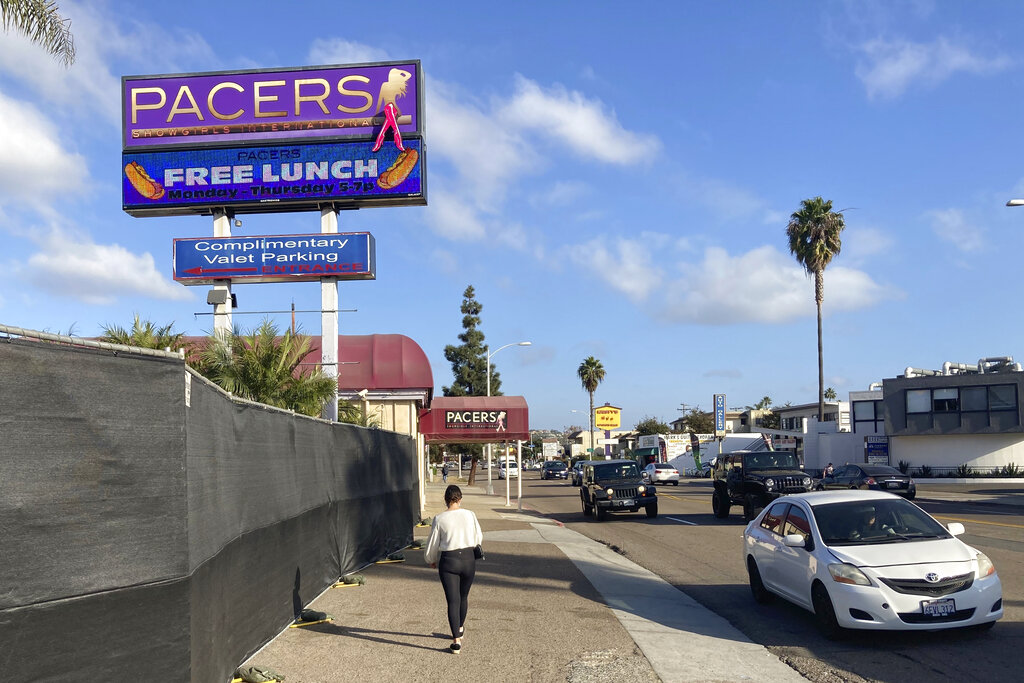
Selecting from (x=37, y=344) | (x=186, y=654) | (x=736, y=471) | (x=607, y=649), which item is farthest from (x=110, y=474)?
(x=736, y=471)

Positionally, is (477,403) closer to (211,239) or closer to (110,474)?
(211,239)

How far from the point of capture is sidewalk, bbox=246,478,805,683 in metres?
7.98

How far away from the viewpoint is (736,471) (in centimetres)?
2577

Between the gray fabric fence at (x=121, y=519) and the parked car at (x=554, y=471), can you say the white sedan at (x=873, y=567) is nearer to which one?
the gray fabric fence at (x=121, y=519)

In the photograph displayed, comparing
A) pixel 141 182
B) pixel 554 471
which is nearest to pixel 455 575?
pixel 141 182

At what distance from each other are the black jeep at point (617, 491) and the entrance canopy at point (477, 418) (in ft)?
22.5

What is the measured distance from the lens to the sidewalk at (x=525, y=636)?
798 centimetres

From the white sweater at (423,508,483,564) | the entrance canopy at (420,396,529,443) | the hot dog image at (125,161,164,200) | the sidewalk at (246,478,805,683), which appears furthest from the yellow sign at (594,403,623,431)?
the white sweater at (423,508,483,564)

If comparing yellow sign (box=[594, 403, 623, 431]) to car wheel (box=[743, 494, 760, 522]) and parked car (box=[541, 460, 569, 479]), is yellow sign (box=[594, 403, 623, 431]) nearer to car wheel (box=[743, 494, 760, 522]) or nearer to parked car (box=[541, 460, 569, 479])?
parked car (box=[541, 460, 569, 479])

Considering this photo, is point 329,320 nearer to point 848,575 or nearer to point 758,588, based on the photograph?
point 758,588

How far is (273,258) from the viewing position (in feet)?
71.6

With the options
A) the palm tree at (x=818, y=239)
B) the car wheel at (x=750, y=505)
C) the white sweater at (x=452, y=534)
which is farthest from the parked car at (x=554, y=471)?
the white sweater at (x=452, y=534)

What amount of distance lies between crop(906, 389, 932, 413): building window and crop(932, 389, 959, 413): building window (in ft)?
1.03

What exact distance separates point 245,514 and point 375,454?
8.05 metres
